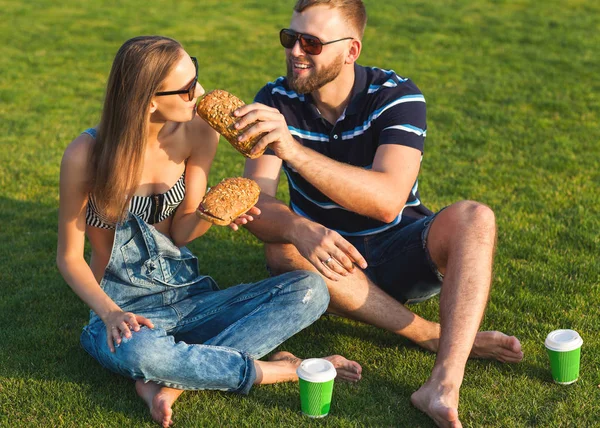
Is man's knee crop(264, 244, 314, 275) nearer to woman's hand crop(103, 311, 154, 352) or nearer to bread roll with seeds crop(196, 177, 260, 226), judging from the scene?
bread roll with seeds crop(196, 177, 260, 226)

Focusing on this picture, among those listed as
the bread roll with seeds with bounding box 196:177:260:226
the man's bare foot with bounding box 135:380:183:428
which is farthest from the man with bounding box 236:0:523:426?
the man's bare foot with bounding box 135:380:183:428

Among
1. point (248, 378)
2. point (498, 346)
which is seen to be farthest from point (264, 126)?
point (498, 346)

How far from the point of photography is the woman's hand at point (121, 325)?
414 cm

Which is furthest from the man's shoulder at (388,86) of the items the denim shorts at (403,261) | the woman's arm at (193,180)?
the woman's arm at (193,180)

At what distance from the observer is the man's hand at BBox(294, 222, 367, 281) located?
4254 millimetres

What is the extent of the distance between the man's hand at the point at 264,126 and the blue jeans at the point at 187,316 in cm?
78

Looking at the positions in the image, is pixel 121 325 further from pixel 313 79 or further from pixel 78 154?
pixel 313 79

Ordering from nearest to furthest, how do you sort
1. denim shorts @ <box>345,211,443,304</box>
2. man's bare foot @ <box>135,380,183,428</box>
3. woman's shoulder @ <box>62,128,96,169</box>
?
man's bare foot @ <box>135,380,183,428</box>
woman's shoulder @ <box>62,128,96,169</box>
denim shorts @ <box>345,211,443,304</box>

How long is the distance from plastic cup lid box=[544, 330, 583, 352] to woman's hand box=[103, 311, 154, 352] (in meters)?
2.08

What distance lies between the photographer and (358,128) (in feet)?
16.2

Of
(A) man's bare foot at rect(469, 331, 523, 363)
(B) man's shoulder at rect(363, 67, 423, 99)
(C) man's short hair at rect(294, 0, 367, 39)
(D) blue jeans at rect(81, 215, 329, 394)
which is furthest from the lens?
(C) man's short hair at rect(294, 0, 367, 39)

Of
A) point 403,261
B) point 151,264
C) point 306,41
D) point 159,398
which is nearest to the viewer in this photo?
point 159,398

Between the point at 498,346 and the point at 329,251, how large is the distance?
1135 mm

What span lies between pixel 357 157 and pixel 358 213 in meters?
0.41
